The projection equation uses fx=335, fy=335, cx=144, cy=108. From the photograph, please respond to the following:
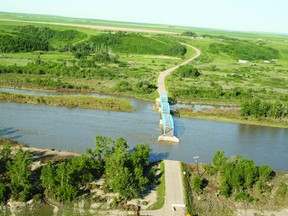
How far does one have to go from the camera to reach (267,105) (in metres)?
34.1

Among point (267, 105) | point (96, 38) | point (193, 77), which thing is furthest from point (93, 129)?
point (96, 38)

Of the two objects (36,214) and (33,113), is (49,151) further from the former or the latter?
(33,113)

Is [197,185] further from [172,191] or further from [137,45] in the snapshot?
[137,45]

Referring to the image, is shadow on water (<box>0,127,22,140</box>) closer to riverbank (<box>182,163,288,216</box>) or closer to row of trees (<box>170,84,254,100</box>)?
riverbank (<box>182,163,288,216</box>)

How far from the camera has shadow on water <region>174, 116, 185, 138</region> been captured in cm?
2878

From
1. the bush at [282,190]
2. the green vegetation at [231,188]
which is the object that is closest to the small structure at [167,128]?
the green vegetation at [231,188]

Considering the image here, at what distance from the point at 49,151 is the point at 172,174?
28.7 ft

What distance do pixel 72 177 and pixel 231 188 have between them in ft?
30.1

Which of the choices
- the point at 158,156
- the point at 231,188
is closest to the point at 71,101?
the point at 158,156

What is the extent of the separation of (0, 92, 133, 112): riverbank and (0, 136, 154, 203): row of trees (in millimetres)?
14070

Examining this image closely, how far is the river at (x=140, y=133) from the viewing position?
25.3 meters

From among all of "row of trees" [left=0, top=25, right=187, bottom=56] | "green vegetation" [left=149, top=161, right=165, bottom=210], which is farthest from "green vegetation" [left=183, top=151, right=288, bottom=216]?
"row of trees" [left=0, top=25, right=187, bottom=56]

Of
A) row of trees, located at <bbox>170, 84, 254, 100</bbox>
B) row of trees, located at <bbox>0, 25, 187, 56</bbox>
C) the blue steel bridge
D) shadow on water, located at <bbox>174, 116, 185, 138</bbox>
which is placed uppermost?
row of trees, located at <bbox>0, 25, 187, 56</bbox>

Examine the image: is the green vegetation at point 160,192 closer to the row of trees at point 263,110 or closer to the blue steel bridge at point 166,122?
the blue steel bridge at point 166,122
